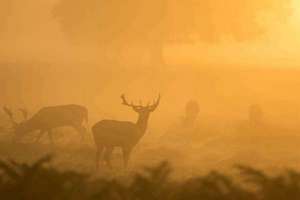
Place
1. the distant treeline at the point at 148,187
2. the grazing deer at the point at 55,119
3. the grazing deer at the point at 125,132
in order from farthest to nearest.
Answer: the grazing deer at the point at 55,119 < the grazing deer at the point at 125,132 < the distant treeline at the point at 148,187

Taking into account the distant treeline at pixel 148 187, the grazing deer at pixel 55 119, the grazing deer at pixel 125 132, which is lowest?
the distant treeline at pixel 148 187

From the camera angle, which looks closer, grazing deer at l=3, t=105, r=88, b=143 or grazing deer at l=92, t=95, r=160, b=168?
grazing deer at l=92, t=95, r=160, b=168

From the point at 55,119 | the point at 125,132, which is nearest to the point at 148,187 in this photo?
the point at 125,132

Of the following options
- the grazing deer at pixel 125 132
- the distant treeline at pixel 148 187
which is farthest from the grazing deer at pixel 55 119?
the distant treeline at pixel 148 187

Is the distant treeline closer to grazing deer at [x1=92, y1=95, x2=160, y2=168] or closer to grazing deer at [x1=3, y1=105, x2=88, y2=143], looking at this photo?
grazing deer at [x1=92, y1=95, x2=160, y2=168]

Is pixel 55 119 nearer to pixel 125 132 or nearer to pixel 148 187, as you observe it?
pixel 125 132

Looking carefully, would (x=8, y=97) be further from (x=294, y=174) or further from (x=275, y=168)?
(x=294, y=174)

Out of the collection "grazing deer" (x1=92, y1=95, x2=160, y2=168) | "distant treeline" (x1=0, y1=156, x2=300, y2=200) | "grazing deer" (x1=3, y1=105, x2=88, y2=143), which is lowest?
"distant treeline" (x1=0, y1=156, x2=300, y2=200)

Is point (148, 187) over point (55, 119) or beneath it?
beneath

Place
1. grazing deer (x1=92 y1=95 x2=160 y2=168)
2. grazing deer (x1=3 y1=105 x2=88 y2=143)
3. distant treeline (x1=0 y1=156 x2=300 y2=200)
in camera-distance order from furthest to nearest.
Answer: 1. grazing deer (x1=3 y1=105 x2=88 y2=143)
2. grazing deer (x1=92 y1=95 x2=160 y2=168)
3. distant treeline (x1=0 y1=156 x2=300 y2=200)

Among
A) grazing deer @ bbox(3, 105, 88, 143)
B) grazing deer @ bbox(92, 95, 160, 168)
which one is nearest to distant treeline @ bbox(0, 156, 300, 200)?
grazing deer @ bbox(92, 95, 160, 168)

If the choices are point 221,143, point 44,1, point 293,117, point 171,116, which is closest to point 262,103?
point 293,117

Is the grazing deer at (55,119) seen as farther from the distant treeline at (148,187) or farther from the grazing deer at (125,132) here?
the distant treeline at (148,187)

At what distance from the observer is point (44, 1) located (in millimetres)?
31438
